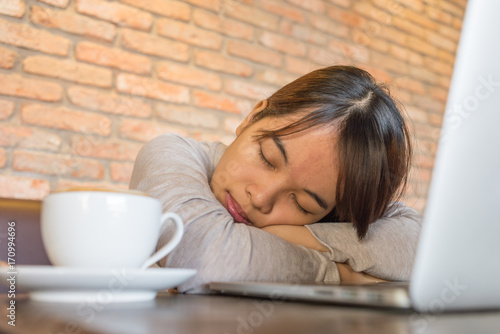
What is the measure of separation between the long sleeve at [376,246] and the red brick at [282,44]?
1.30 metres

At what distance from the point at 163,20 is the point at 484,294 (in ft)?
5.21

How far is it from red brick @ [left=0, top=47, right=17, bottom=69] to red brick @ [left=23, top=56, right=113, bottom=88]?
0.11 ft

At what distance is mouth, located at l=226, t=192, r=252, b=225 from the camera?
96 cm

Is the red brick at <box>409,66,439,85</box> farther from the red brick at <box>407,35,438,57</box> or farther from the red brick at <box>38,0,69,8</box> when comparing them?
the red brick at <box>38,0,69,8</box>

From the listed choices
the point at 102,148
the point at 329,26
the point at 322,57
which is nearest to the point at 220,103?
the point at 102,148

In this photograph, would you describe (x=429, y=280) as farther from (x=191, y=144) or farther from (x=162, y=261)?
(x=191, y=144)

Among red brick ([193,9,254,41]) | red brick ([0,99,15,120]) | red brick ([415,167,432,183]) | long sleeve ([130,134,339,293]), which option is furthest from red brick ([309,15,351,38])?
long sleeve ([130,134,339,293])

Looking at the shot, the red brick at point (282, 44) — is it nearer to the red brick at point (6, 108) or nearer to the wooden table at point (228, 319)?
the red brick at point (6, 108)

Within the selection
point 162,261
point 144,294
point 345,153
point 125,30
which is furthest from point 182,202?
point 125,30

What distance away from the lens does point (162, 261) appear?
0.70 meters

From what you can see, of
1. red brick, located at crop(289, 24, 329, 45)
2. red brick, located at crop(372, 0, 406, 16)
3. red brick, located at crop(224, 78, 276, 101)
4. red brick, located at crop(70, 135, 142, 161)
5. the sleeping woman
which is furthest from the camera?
red brick, located at crop(372, 0, 406, 16)

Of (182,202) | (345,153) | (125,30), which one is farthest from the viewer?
(125,30)

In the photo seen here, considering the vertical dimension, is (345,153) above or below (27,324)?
above

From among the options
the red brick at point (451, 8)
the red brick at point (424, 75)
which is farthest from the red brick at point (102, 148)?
the red brick at point (451, 8)
